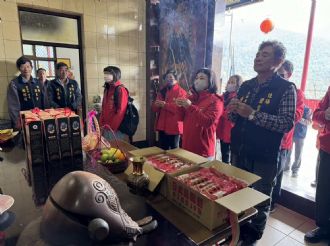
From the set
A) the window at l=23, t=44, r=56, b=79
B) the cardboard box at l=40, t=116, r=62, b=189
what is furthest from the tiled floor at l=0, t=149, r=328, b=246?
the window at l=23, t=44, r=56, b=79

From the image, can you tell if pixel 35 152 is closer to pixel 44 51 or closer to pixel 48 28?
pixel 44 51

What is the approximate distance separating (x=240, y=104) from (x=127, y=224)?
1151 mm

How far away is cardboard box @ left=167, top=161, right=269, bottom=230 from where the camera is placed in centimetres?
69

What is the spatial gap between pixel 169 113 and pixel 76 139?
4.89 feet

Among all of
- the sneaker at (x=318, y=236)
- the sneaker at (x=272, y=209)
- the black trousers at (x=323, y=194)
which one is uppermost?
the black trousers at (x=323, y=194)

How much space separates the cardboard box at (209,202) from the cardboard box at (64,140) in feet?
2.03

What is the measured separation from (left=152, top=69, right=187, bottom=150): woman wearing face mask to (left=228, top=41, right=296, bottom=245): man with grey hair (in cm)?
103

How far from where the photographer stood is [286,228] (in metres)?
1.88

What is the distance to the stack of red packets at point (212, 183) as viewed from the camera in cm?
76

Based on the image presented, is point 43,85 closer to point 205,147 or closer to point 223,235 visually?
point 205,147

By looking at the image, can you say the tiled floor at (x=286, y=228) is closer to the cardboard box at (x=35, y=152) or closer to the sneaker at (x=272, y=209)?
the sneaker at (x=272, y=209)

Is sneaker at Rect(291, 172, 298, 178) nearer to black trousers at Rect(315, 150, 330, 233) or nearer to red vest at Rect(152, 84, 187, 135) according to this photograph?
black trousers at Rect(315, 150, 330, 233)

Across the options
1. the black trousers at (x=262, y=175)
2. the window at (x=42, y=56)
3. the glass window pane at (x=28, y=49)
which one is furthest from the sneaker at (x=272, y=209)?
the glass window pane at (x=28, y=49)

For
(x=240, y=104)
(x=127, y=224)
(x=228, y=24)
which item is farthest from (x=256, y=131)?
(x=228, y=24)
